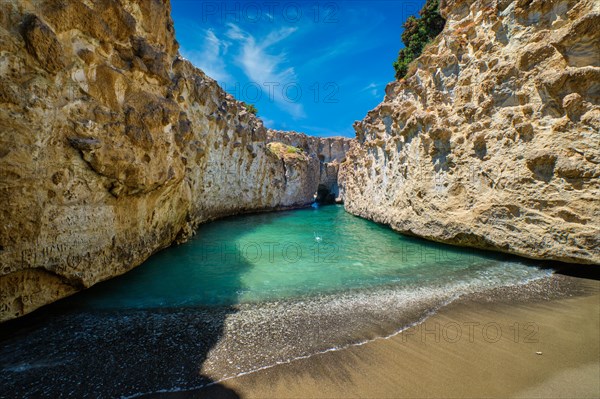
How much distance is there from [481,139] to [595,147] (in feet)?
10.7

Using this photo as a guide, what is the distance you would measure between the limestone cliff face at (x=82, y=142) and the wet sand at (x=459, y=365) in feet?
13.5

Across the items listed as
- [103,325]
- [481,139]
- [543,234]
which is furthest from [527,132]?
[103,325]

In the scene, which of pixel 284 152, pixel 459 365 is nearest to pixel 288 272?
pixel 459 365

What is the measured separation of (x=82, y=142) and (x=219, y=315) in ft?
15.7

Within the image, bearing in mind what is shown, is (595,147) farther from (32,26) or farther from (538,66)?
(32,26)

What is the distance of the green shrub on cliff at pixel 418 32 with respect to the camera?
20531 millimetres

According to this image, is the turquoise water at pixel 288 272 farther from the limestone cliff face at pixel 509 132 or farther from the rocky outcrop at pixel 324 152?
the rocky outcrop at pixel 324 152

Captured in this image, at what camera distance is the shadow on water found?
340cm

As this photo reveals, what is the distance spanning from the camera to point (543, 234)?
775 centimetres

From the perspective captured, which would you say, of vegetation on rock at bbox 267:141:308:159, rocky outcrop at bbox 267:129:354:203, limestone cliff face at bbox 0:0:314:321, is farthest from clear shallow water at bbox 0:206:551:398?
rocky outcrop at bbox 267:129:354:203

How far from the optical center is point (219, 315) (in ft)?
18.0

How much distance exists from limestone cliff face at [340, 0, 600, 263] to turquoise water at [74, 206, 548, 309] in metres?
1.28

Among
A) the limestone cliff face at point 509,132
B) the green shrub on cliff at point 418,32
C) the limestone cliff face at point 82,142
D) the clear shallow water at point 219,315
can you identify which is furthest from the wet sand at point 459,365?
the green shrub on cliff at point 418,32

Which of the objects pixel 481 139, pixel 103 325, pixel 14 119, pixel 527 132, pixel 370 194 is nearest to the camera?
pixel 14 119
